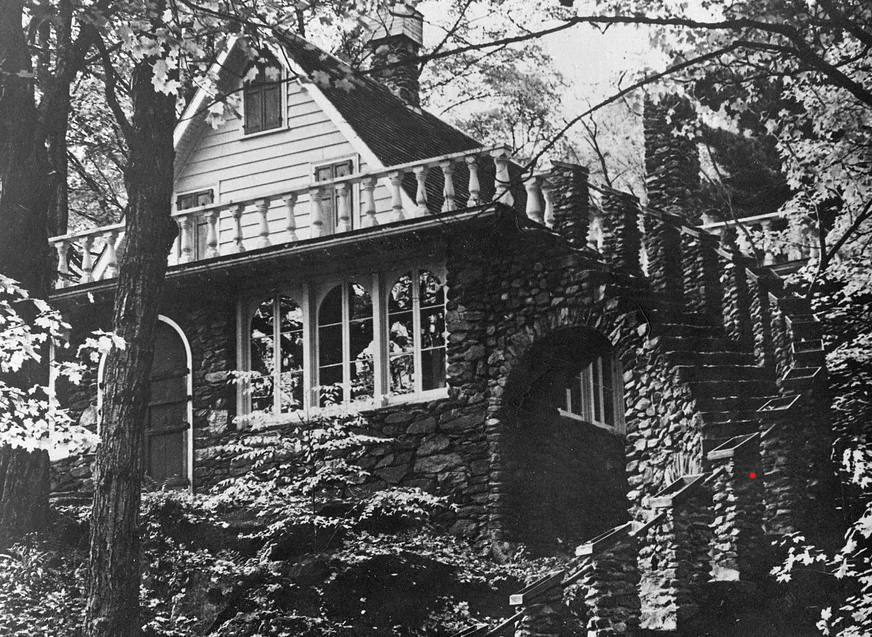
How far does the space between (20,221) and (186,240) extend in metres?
4.20

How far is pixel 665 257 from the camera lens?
15562 mm

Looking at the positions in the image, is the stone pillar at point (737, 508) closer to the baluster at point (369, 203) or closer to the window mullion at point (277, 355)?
the baluster at point (369, 203)

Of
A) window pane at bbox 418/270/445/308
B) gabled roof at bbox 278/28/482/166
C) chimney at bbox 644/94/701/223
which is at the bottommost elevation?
window pane at bbox 418/270/445/308

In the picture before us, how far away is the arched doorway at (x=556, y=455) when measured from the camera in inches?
619

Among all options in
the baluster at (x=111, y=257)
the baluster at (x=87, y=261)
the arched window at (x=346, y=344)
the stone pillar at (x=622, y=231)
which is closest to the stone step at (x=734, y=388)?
the stone pillar at (x=622, y=231)

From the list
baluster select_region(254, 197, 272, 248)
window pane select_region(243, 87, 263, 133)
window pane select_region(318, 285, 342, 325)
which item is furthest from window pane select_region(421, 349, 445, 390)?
window pane select_region(243, 87, 263, 133)

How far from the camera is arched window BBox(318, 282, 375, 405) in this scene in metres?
16.8

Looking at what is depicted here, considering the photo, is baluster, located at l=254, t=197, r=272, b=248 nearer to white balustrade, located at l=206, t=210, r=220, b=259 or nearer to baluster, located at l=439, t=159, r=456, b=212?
white balustrade, located at l=206, t=210, r=220, b=259

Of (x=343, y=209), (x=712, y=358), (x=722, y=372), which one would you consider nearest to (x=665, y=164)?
(x=712, y=358)

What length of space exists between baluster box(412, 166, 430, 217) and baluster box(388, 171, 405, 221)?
0.23 meters

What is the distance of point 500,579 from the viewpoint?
46.0 feet

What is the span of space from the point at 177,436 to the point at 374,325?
3.46 metres

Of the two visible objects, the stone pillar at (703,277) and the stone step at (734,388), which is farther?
the stone pillar at (703,277)

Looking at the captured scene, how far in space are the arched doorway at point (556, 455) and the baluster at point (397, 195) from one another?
2.59 m
